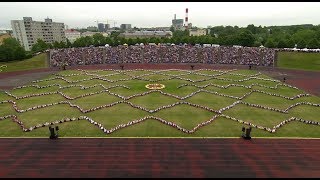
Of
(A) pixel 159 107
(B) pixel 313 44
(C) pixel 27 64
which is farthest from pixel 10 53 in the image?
(B) pixel 313 44

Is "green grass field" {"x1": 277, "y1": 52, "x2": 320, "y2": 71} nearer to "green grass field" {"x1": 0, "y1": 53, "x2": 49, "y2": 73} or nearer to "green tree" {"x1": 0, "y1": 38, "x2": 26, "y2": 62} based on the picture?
"green grass field" {"x1": 0, "y1": 53, "x2": 49, "y2": 73}

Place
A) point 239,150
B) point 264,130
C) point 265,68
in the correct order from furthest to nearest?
point 265,68
point 264,130
point 239,150

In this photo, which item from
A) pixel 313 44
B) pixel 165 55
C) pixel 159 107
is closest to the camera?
pixel 159 107

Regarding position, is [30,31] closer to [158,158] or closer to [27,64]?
[27,64]

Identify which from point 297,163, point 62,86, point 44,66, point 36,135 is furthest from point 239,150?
point 44,66

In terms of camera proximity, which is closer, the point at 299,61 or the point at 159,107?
the point at 159,107

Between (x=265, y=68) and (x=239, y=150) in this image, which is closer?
(x=239, y=150)

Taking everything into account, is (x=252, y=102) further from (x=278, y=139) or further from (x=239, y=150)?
(x=239, y=150)
